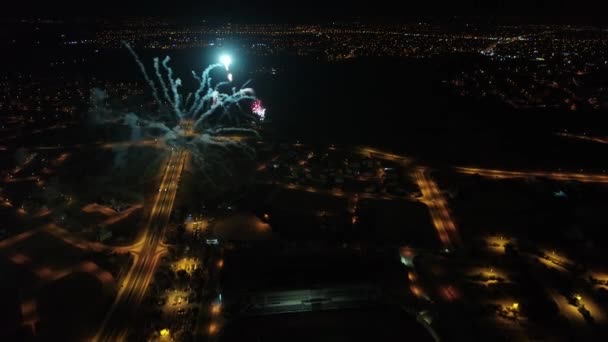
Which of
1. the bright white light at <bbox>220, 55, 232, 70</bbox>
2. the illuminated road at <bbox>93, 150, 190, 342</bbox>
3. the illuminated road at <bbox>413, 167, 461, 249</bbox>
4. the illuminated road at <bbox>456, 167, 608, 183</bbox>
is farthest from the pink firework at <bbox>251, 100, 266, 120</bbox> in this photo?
the bright white light at <bbox>220, 55, 232, 70</bbox>

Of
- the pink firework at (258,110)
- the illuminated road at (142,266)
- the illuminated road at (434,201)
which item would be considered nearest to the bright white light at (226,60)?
the pink firework at (258,110)

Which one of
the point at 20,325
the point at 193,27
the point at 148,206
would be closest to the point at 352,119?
the point at 148,206

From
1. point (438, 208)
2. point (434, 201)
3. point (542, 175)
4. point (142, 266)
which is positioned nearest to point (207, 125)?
point (142, 266)

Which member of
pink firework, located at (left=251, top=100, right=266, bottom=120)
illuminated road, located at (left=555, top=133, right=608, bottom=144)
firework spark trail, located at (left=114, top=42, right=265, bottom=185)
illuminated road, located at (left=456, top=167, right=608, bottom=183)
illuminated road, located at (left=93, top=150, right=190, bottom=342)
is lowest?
illuminated road, located at (left=93, top=150, right=190, bottom=342)

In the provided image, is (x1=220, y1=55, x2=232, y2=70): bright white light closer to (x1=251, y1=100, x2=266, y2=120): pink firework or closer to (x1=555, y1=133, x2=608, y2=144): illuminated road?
(x1=251, y1=100, x2=266, y2=120): pink firework

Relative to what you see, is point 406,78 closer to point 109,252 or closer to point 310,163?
point 310,163

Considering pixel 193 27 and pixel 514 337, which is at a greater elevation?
pixel 193 27
